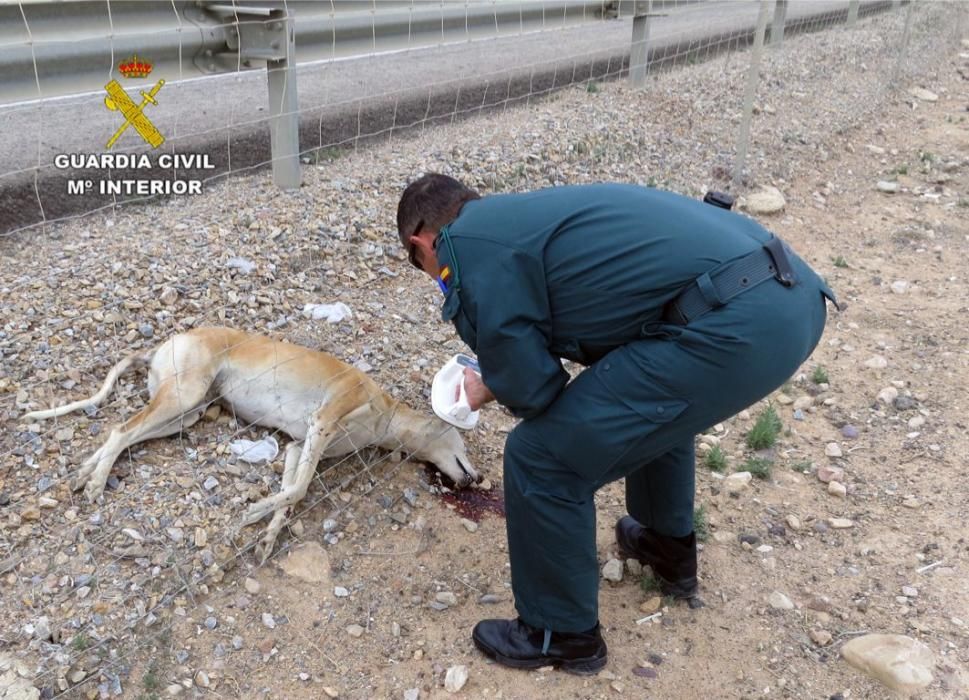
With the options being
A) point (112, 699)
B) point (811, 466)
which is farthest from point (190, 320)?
point (811, 466)

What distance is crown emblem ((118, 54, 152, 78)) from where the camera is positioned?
486 cm

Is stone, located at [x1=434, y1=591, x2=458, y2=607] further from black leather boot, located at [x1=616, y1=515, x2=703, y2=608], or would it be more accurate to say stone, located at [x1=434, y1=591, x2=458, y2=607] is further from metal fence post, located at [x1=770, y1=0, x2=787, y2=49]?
metal fence post, located at [x1=770, y1=0, x2=787, y2=49]

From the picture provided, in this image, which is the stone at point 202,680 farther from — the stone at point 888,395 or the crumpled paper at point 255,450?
the stone at point 888,395

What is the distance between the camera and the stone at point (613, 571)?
3.90 m

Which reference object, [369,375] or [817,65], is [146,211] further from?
[817,65]

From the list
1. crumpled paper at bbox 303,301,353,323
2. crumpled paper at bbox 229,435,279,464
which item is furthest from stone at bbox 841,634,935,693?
crumpled paper at bbox 303,301,353,323

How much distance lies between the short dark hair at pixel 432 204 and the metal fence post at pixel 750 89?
4845 mm

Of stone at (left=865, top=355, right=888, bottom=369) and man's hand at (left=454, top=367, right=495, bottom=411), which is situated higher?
man's hand at (left=454, top=367, right=495, bottom=411)

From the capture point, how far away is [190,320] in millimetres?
4617

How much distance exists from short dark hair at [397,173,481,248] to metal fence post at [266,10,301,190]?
105 inches

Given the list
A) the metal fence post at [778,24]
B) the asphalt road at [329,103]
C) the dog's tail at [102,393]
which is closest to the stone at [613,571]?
the dog's tail at [102,393]

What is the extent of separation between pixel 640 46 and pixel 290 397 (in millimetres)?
5612

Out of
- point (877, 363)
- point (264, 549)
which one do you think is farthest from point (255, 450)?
point (877, 363)

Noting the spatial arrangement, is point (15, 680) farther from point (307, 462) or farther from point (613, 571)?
point (613, 571)
